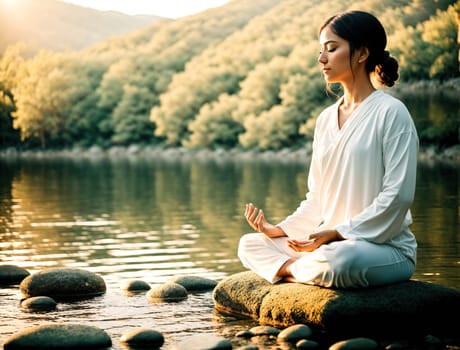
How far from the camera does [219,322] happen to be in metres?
5.71

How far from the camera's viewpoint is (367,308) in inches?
206

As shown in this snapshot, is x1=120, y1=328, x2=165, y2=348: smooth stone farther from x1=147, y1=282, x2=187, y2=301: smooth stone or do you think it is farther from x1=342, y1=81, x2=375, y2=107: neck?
x1=342, y1=81, x2=375, y2=107: neck

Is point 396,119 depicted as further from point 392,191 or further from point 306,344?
point 306,344

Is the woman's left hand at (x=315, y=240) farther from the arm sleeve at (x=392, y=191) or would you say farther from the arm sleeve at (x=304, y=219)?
the arm sleeve at (x=304, y=219)

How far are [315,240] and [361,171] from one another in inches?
21.1

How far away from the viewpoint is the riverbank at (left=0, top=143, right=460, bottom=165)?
4291cm

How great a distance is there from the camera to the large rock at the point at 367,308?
5.23 metres

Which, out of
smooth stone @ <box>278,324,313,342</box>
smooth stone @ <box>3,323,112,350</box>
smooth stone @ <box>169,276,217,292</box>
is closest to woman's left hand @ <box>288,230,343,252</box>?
smooth stone @ <box>278,324,313,342</box>

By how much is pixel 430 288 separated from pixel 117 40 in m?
140

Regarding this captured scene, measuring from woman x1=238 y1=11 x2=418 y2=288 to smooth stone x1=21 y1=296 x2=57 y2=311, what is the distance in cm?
175

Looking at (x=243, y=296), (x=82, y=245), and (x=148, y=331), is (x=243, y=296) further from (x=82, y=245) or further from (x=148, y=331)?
(x=82, y=245)

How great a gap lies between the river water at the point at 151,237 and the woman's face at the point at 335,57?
1772 mm

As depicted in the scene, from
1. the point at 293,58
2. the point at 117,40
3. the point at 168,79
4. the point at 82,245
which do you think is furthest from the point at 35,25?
the point at 82,245

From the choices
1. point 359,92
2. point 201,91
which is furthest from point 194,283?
point 201,91
